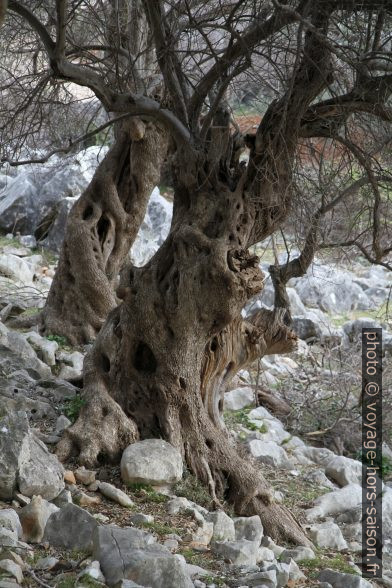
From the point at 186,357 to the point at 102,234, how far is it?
386cm

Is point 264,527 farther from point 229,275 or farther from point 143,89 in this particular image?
point 143,89

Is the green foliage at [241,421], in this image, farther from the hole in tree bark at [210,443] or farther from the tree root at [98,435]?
the tree root at [98,435]

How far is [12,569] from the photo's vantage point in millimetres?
3221

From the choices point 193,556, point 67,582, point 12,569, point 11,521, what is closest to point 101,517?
point 193,556

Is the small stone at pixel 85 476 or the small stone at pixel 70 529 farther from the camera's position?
the small stone at pixel 85 476

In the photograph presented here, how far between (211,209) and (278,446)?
10.9 feet

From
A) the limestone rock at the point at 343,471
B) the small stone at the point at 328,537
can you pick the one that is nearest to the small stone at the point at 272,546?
the small stone at the point at 328,537

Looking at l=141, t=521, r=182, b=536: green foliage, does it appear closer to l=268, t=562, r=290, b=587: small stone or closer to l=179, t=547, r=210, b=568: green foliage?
l=179, t=547, r=210, b=568: green foliage

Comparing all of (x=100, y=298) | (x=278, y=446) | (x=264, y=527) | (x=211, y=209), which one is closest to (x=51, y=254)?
(x=100, y=298)

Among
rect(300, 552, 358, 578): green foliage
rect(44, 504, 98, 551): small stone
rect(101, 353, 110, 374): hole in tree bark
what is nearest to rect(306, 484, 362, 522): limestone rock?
rect(300, 552, 358, 578): green foliage

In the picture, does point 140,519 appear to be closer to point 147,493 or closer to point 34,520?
point 147,493

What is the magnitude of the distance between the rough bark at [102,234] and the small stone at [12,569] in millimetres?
5558

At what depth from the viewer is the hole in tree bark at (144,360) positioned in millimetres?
5883

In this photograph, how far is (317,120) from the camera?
5.88 metres
